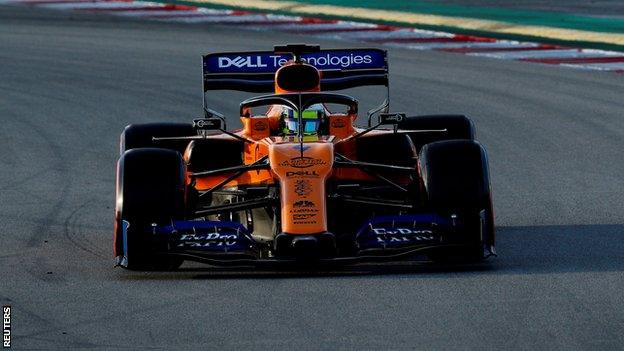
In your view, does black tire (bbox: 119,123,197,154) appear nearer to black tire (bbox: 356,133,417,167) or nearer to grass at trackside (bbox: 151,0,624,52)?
black tire (bbox: 356,133,417,167)

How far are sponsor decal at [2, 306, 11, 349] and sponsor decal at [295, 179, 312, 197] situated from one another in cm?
226

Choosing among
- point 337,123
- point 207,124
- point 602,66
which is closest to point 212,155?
point 207,124

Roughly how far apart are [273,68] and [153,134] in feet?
3.67

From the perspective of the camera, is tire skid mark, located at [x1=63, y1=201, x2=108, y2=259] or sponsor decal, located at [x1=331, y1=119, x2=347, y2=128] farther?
sponsor decal, located at [x1=331, y1=119, x2=347, y2=128]

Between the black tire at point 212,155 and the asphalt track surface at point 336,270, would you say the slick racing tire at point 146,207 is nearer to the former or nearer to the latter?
the asphalt track surface at point 336,270

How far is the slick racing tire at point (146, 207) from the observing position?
40.7 feet

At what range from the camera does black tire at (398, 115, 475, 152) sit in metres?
15.1

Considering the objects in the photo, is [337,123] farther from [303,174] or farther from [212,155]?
[303,174]

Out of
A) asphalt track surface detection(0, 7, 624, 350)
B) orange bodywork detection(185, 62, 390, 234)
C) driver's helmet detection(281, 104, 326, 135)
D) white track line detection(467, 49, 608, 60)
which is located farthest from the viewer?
white track line detection(467, 49, 608, 60)

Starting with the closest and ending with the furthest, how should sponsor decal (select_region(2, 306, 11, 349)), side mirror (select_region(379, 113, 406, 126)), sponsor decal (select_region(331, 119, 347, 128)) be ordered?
sponsor decal (select_region(2, 306, 11, 349))
side mirror (select_region(379, 113, 406, 126))
sponsor decal (select_region(331, 119, 347, 128))

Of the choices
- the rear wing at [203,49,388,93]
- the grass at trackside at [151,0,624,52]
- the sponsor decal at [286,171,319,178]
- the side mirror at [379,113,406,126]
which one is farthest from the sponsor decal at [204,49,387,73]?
the grass at trackside at [151,0,624,52]

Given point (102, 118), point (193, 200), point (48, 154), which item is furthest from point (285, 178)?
point (102, 118)

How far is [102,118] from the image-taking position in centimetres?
2141

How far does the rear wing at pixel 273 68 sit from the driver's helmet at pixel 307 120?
2.29ft
